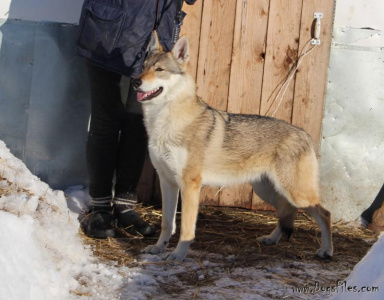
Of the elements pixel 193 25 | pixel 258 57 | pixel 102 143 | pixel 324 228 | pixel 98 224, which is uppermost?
pixel 193 25

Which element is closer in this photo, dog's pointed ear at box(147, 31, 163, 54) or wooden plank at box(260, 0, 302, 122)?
dog's pointed ear at box(147, 31, 163, 54)

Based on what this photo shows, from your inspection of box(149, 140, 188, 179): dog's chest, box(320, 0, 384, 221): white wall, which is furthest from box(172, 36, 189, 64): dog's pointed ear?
box(320, 0, 384, 221): white wall

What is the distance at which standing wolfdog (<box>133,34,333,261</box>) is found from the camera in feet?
13.8

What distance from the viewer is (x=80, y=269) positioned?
374 cm

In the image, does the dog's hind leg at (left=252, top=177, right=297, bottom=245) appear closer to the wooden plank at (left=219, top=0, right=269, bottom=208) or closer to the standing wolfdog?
the standing wolfdog

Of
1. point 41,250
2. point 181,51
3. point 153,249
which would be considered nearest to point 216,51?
point 181,51

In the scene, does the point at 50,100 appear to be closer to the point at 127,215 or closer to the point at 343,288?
the point at 127,215

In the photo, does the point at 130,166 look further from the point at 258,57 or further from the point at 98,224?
the point at 258,57

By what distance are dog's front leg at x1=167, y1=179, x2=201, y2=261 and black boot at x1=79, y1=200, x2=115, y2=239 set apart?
Answer: 2.14ft

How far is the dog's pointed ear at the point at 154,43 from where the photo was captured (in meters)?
4.29

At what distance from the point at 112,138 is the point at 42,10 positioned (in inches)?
58.1

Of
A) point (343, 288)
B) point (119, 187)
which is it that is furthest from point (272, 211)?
point (343, 288)

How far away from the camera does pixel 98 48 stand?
419 centimetres

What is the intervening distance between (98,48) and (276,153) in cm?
157
